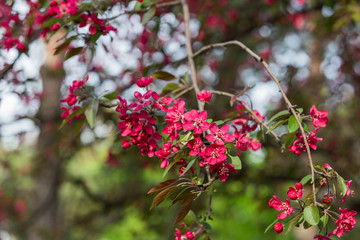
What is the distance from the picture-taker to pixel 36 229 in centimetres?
467

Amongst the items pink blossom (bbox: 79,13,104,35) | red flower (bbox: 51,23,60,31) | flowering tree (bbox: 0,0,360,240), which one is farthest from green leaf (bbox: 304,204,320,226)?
red flower (bbox: 51,23,60,31)

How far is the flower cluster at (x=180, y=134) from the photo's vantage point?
113 cm

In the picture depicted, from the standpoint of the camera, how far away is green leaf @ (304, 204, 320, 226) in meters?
1.01

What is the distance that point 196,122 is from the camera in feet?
3.85

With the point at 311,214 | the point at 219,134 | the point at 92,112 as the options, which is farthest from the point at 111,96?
the point at 311,214

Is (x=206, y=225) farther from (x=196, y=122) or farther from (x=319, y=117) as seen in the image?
(x=319, y=117)

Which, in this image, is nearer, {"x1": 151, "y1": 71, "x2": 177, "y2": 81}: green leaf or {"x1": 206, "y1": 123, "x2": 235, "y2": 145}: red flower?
{"x1": 206, "y1": 123, "x2": 235, "y2": 145}: red flower

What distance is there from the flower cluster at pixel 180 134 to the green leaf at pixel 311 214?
0.78ft

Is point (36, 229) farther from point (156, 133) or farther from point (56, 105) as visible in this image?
point (156, 133)

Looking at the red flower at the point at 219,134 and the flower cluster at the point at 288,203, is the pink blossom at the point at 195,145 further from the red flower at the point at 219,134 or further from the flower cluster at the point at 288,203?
the flower cluster at the point at 288,203

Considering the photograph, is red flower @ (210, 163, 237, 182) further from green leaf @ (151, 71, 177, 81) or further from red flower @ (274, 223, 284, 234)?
green leaf @ (151, 71, 177, 81)

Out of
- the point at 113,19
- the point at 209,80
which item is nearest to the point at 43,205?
the point at 209,80

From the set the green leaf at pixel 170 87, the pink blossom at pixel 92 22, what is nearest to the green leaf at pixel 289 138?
the green leaf at pixel 170 87

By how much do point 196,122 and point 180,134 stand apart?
0.33ft
